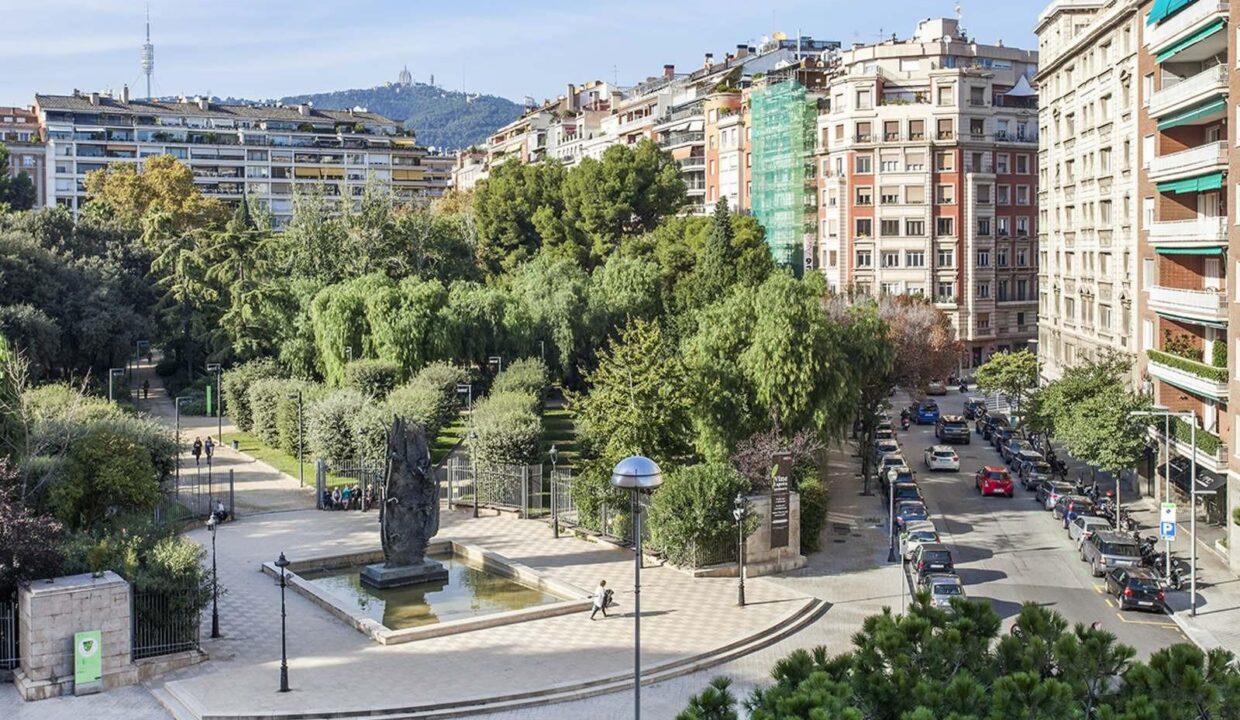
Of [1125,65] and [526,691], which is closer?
[526,691]

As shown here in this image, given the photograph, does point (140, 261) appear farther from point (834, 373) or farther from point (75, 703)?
point (75, 703)

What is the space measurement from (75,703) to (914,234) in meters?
70.3

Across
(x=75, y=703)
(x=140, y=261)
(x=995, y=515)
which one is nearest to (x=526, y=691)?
(x=75, y=703)

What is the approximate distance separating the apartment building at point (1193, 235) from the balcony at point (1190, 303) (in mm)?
35

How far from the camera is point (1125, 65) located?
5572 cm

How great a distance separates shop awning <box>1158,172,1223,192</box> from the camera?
43344 mm

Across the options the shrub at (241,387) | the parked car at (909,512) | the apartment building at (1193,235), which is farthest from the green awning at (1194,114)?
the shrub at (241,387)

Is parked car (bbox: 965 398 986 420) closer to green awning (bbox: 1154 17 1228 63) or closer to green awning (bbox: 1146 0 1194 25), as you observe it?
green awning (bbox: 1154 17 1228 63)

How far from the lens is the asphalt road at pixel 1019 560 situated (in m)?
34.1

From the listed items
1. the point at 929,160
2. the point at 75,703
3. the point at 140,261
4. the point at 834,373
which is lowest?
the point at 75,703

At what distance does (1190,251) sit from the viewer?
151 feet

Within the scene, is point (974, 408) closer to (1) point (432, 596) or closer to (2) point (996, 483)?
(2) point (996, 483)

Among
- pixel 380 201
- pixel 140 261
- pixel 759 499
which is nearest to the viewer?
pixel 759 499

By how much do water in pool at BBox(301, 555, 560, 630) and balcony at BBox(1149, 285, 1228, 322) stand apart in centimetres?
2286
